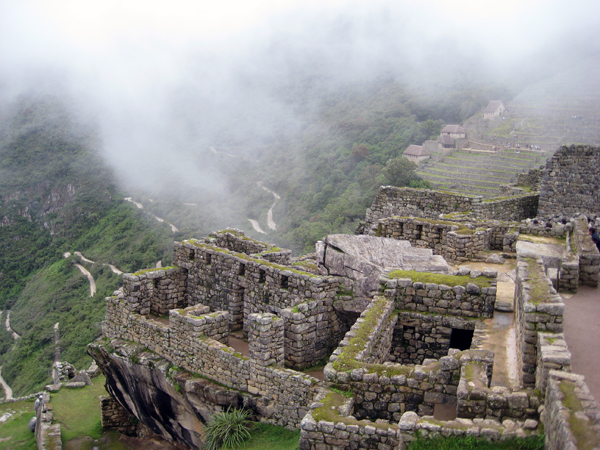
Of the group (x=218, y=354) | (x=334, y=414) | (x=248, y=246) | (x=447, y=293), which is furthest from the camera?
(x=248, y=246)

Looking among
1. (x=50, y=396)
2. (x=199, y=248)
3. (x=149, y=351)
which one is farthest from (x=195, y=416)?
(x=50, y=396)

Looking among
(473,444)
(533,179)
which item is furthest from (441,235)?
(533,179)

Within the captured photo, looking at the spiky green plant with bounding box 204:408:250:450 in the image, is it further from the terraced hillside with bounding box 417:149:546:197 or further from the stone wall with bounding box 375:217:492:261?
the terraced hillside with bounding box 417:149:546:197

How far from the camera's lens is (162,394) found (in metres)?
13.4

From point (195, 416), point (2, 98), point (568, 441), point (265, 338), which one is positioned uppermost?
point (2, 98)

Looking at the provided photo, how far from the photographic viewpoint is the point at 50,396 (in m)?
21.9

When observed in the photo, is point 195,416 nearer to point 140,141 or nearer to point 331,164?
point 331,164

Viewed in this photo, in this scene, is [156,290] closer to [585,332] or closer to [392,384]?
[392,384]

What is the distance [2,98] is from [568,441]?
18572cm

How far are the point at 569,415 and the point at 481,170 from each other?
161ft

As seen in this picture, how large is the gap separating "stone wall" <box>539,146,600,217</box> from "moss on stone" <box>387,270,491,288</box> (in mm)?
10577

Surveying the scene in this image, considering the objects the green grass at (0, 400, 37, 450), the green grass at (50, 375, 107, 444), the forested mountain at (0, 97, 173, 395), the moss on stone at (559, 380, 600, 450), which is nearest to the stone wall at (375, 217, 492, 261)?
the moss on stone at (559, 380, 600, 450)

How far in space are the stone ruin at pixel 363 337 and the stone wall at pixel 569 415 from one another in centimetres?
2

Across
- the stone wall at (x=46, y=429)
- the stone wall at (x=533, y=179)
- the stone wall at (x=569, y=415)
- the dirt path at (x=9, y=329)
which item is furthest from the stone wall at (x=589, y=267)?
the dirt path at (x=9, y=329)
